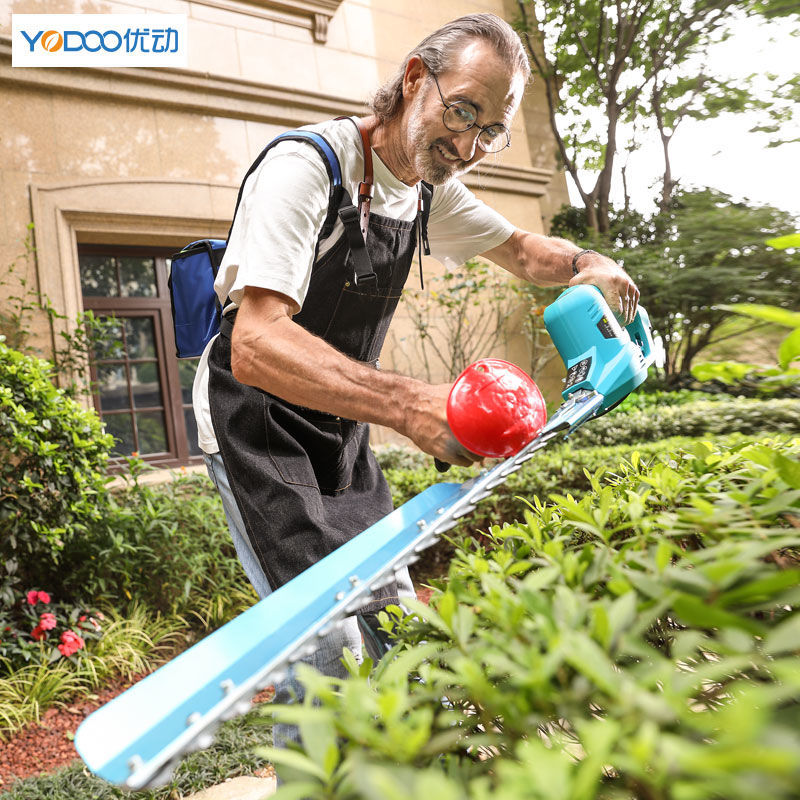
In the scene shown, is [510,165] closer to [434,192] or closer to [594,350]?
[434,192]

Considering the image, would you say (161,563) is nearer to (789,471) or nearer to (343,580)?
(343,580)

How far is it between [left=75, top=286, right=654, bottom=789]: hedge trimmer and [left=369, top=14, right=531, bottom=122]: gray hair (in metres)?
0.80

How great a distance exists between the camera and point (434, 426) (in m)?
1.34

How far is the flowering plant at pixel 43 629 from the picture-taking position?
3.82 metres

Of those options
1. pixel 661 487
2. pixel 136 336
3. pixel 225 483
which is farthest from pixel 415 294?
pixel 661 487

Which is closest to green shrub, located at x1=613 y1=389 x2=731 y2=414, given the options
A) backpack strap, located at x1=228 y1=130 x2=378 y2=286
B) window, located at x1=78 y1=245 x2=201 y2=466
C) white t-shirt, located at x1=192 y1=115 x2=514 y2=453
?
window, located at x1=78 y1=245 x2=201 y2=466

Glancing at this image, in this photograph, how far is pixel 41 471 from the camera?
13.3 feet

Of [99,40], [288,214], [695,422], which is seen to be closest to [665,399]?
[695,422]

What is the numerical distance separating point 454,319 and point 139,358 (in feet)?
12.5

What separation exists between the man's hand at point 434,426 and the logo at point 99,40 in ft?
19.4

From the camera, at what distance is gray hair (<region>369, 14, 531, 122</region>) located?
197 centimetres

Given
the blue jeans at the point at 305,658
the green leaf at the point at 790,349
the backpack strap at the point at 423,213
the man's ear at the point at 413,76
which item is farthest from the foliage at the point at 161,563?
the green leaf at the point at 790,349

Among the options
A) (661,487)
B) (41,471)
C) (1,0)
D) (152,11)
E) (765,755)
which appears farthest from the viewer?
(152,11)

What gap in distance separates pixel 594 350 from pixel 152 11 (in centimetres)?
644
